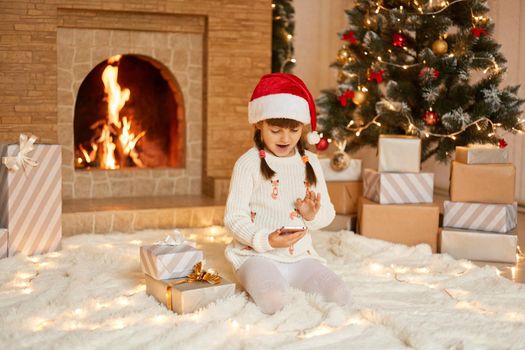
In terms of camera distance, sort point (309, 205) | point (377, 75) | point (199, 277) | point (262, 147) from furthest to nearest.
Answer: point (377, 75), point (262, 147), point (309, 205), point (199, 277)

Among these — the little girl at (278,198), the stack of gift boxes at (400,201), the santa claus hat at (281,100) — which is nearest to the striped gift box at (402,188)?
the stack of gift boxes at (400,201)

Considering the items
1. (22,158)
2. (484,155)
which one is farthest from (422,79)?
(22,158)

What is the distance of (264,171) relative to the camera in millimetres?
2529

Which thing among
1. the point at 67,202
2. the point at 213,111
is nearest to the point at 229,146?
the point at 213,111

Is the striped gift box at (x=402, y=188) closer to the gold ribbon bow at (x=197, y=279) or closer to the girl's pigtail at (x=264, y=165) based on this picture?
the girl's pigtail at (x=264, y=165)

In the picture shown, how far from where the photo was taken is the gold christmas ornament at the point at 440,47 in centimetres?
371

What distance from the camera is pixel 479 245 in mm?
3283

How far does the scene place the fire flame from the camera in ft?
14.4

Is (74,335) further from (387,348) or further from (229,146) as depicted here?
(229,146)

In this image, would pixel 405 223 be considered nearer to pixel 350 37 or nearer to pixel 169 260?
pixel 350 37

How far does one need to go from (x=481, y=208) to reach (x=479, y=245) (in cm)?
19

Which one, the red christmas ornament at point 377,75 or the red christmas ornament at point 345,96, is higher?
the red christmas ornament at point 377,75

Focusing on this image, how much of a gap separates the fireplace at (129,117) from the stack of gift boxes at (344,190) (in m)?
1.18

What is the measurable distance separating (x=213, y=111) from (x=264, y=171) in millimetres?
1917
